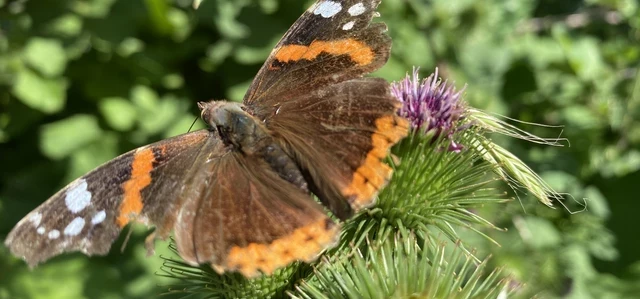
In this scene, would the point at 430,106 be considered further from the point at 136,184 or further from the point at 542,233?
the point at 542,233

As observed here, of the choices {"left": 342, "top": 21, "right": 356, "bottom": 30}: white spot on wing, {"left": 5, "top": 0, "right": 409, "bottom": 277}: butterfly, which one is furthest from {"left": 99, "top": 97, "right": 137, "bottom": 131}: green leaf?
{"left": 342, "top": 21, "right": 356, "bottom": 30}: white spot on wing

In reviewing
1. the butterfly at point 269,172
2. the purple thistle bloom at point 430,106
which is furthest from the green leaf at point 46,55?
the purple thistle bloom at point 430,106

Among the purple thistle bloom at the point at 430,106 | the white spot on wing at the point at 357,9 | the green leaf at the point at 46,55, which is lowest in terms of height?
the purple thistle bloom at the point at 430,106

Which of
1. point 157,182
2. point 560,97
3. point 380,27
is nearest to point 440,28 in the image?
point 560,97

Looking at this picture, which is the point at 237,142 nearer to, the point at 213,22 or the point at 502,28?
the point at 213,22

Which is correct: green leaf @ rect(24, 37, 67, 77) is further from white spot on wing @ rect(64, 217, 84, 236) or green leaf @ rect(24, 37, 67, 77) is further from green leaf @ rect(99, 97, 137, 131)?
white spot on wing @ rect(64, 217, 84, 236)

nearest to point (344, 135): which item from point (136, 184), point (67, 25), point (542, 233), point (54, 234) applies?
point (136, 184)

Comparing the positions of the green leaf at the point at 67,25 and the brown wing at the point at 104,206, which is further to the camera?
the green leaf at the point at 67,25

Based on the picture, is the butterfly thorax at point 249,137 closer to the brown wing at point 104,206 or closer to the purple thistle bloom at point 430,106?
the brown wing at point 104,206
